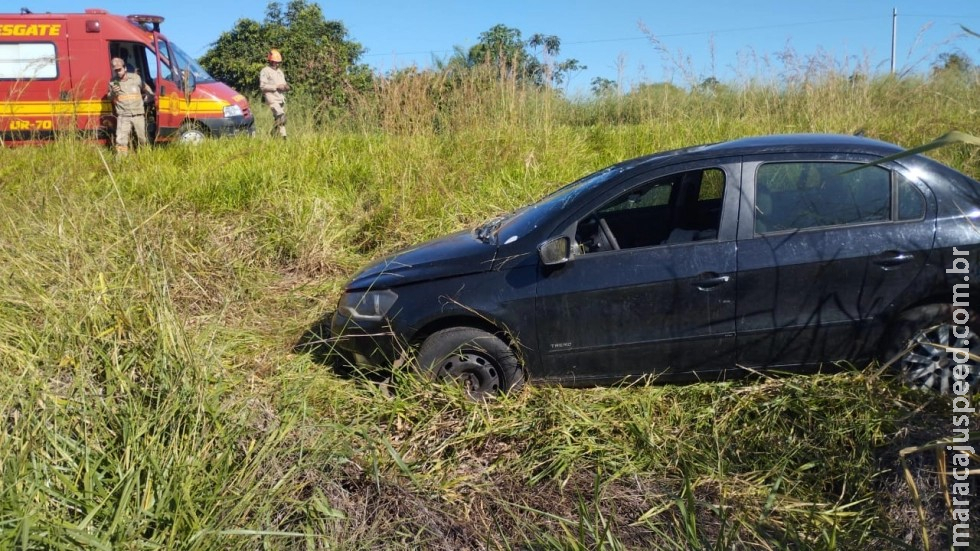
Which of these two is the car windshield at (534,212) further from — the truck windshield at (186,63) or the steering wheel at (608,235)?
the truck windshield at (186,63)

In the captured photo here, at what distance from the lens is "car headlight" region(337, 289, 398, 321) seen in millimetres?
4445

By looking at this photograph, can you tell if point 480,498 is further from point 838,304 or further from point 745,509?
point 838,304

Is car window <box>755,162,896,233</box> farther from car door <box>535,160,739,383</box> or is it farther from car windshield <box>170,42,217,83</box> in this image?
car windshield <box>170,42,217,83</box>

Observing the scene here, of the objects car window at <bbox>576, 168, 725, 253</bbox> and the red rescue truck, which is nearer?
car window at <bbox>576, 168, 725, 253</bbox>

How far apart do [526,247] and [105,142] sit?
33.9 feet

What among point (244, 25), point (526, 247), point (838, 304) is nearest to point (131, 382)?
point (526, 247)

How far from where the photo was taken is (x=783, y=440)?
141 inches

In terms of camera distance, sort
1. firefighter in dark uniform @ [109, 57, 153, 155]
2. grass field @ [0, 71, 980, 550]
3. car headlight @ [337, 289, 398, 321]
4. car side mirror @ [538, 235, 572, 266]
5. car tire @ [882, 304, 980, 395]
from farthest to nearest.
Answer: firefighter in dark uniform @ [109, 57, 153, 155]
car headlight @ [337, 289, 398, 321]
car side mirror @ [538, 235, 572, 266]
car tire @ [882, 304, 980, 395]
grass field @ [0, 71, 980, 550]

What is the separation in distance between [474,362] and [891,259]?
228 cm

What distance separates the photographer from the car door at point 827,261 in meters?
3.95

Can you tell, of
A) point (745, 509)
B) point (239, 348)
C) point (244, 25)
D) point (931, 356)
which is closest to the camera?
point (745, 509)

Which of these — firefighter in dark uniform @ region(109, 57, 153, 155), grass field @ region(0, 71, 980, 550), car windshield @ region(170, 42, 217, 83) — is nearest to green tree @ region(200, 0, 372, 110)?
car windshield @ region(170, 42, 217, 83)

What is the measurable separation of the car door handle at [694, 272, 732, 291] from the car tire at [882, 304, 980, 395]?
0.92 metres

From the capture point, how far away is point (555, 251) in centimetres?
416
